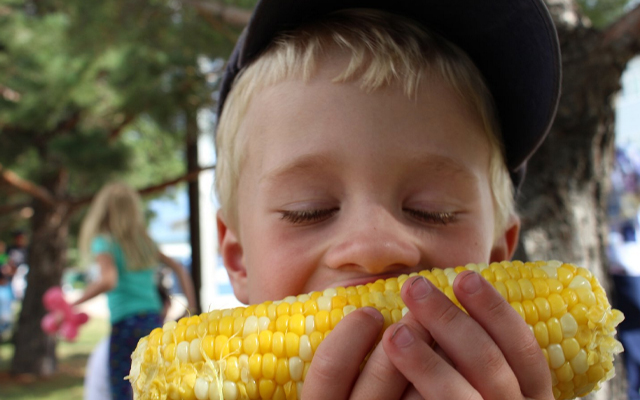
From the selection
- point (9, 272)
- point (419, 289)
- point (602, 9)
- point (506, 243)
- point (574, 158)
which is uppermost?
point (419, 289)

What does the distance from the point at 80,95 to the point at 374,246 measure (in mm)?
7684

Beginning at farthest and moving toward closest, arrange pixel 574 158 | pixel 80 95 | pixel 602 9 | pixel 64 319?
pixel 80 95 < pixel 64 319 < pixel 602 9 < pixel 574 158

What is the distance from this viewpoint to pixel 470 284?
911 mm

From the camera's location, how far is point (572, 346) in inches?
41.7

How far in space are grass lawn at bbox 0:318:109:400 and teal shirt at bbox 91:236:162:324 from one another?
14.0ft

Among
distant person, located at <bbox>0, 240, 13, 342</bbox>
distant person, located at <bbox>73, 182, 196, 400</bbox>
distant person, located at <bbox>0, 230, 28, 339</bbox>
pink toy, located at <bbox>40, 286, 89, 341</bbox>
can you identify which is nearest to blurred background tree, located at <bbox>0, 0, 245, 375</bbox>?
distant person, located at <bbox>73, 182, 196, 400</bbox>

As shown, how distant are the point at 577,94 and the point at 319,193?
2026 mm

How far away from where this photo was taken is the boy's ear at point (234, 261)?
5.06 feet

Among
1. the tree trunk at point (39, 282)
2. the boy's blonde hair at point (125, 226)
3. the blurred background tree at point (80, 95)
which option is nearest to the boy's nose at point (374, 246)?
the blurred background tree at point (80, 95)

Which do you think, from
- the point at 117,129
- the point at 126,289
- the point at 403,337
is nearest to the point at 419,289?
the point at 403,337

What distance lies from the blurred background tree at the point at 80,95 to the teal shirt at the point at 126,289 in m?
1.40

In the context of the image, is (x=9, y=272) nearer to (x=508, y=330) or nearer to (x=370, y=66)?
(x=370, y=66)

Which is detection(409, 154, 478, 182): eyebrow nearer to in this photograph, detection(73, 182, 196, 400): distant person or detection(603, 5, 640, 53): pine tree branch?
detection(603, 5, 640, 53): pine tree branch

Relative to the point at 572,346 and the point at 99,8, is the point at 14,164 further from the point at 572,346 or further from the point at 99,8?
the point at 572,346
